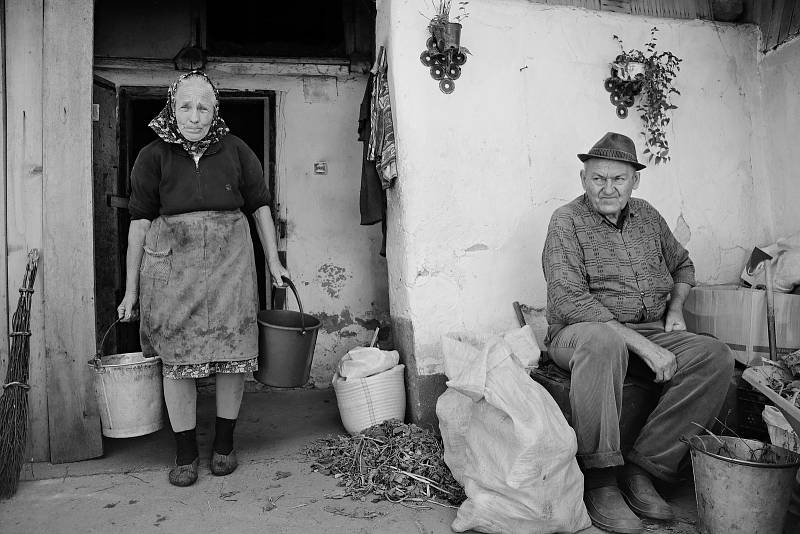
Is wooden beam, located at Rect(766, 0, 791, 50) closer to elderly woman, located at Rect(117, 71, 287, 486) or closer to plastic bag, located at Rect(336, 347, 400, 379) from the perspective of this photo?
plastic bag, located at Rect(336, 347, 400, 379)

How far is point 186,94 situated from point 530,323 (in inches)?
83.9

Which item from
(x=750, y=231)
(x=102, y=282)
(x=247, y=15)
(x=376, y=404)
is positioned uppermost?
(x=247, y=15)

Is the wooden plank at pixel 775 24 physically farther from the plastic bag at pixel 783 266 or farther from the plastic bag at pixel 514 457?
the plastic bag at pixel 514 457

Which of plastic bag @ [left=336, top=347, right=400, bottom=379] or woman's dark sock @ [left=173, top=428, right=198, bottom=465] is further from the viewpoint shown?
plastic bag @ [left=336, top=347, right=400, bottom=379]

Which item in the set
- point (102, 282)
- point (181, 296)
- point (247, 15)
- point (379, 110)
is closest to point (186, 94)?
point (181, 296)

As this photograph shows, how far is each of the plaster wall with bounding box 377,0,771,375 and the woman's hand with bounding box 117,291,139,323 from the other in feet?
4.54

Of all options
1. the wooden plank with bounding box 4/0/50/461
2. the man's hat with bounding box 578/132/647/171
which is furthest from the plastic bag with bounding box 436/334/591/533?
the wooden plank with bounding box 4/0/50/461

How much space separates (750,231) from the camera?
12.3ft

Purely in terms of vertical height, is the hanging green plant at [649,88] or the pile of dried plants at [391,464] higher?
the hanging green plant at [649,88]

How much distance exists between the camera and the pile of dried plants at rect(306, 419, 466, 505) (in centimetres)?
257

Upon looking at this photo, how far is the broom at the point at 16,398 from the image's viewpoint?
259 cm

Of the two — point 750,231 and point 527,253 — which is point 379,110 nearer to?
point 527,253

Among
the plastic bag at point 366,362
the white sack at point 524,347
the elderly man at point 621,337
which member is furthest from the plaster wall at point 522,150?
the elderly man at point 621,337

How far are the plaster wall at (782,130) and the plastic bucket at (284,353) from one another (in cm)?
299
